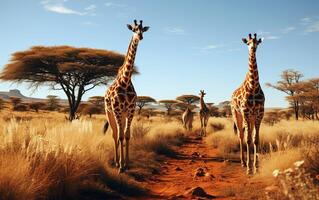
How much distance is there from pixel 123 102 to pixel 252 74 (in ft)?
10.6

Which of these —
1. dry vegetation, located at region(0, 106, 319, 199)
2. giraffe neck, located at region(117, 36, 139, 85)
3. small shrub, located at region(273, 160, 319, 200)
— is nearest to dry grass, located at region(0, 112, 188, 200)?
A: dry vegetation, located at region(0, 106, 319, 199)

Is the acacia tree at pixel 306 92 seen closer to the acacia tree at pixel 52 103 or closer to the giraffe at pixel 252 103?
the giraffe at pixel 252 103

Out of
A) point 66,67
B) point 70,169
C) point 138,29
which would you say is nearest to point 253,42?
point 138,29

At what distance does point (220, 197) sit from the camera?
6418mm

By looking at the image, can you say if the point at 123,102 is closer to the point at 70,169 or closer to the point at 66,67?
the point at 70,169

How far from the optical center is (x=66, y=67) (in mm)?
25141

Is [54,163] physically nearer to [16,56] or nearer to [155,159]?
[155,159]

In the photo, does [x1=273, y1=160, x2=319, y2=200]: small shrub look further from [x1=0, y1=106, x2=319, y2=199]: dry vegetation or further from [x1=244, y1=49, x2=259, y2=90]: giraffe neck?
[x1=244, y1=49, x2=259, y2=90]: giraffe neck

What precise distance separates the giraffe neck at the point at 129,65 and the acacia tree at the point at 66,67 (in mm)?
16362

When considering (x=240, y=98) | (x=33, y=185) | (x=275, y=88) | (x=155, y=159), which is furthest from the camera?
(x=275, y=88)

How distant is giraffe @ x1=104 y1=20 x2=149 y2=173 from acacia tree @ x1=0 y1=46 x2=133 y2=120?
1648 centimetres

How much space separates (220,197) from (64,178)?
2.66 meters

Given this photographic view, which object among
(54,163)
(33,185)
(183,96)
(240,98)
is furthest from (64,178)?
(183,96)

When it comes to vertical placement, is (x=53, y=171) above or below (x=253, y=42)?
below
